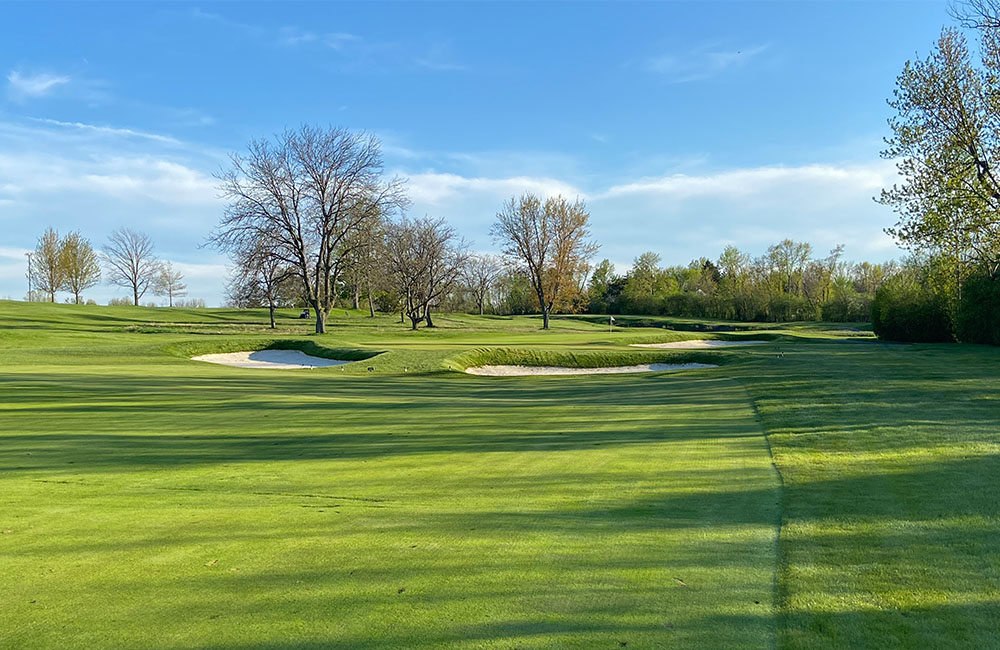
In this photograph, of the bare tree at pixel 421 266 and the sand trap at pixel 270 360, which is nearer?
the sand trap at pixel 270 360

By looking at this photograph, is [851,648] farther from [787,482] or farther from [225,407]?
[225,407]

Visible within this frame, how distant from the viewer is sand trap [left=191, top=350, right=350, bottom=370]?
98.1 ft

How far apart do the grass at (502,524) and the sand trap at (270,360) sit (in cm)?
1571

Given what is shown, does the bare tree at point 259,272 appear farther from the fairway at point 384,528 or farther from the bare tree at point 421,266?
the fairway at point 384,528

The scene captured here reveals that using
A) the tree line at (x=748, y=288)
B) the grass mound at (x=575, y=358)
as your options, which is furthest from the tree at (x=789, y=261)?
the grass mound at (x=575, y=358)

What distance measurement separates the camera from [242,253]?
45.0m

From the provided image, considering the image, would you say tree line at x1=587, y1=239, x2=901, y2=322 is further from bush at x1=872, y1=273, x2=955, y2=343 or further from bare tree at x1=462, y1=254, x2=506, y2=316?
bush at x1=872, y1=273, x2=955, y2=343

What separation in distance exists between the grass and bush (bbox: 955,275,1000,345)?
19888 millimetres

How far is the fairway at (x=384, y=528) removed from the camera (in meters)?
3.72

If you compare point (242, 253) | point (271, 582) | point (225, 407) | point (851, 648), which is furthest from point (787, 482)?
point (242, 253)

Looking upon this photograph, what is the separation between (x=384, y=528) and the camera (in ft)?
18.4

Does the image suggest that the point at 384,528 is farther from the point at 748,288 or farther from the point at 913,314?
the point at 748,288

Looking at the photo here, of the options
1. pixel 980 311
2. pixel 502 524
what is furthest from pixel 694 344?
pixel 502 524

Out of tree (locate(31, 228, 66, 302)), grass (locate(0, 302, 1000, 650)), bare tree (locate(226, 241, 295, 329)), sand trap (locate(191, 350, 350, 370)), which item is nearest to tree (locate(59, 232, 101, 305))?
tree (locate(31, 228, 66, 302))
